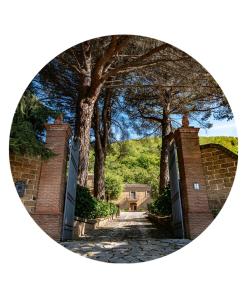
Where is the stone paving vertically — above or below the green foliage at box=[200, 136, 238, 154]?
below

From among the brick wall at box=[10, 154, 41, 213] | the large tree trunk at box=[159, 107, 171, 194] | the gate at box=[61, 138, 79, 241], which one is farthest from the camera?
the large tree trunk at box=[159, 107, 171, 194]

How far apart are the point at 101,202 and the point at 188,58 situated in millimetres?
2269

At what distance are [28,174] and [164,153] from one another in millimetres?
1697

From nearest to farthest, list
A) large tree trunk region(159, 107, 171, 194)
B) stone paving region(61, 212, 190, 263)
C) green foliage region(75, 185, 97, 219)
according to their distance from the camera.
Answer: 1. stone paving region(61, 212, 190, 263)
2. large tree trunk region(159, 107, 171, 194)
3. green foliage region(75, 185, 97, 219)

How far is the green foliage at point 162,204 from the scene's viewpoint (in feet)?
11.9

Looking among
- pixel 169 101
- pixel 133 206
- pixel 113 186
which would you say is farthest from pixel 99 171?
pixel 169 101

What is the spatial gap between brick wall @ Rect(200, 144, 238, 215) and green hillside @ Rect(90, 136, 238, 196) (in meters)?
0.08

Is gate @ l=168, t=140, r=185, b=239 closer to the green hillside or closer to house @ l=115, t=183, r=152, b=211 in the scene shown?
the green hillside

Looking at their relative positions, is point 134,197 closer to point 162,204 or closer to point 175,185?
point 162,204

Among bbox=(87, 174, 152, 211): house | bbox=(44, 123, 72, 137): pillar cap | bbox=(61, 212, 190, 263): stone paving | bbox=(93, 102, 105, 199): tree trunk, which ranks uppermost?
bbox=(44, 123, 72, 137): pillar cap

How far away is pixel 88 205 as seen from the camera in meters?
4.39

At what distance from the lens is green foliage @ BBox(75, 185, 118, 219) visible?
3.93 meters

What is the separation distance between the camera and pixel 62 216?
3428 millimetres

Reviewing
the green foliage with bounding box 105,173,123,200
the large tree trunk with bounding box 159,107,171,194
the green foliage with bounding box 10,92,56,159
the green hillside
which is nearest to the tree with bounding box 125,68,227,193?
the large tree trunk with bounding box 159,107,171,194
